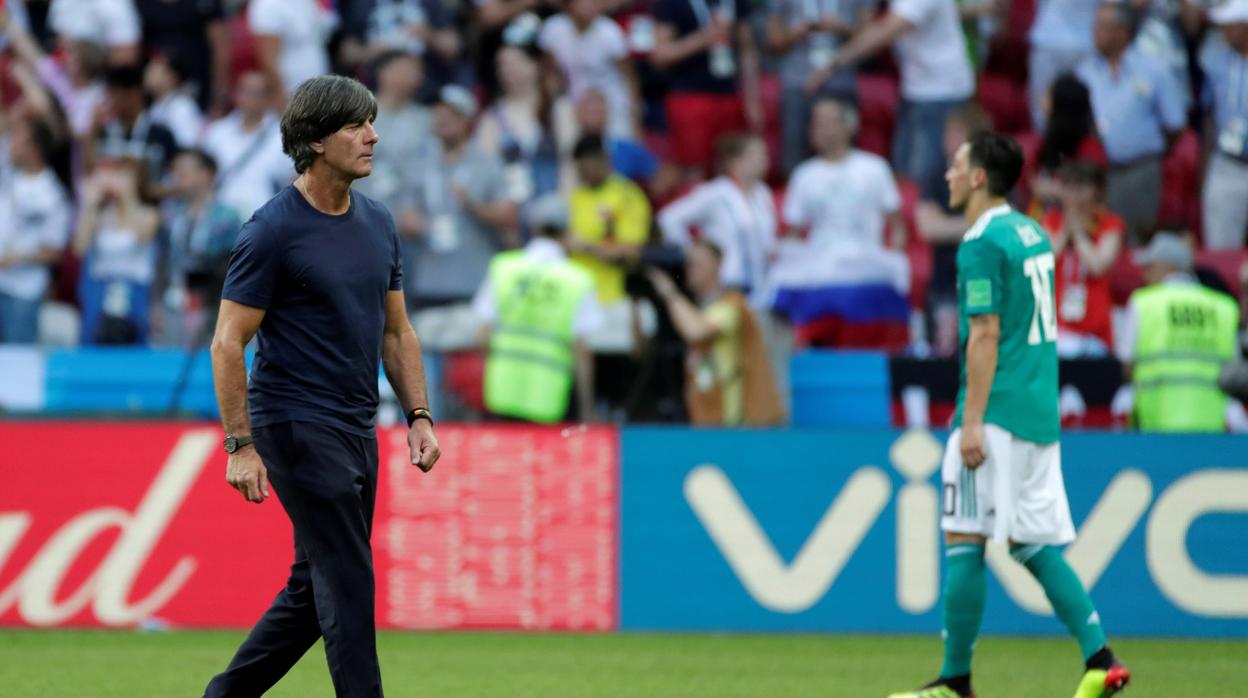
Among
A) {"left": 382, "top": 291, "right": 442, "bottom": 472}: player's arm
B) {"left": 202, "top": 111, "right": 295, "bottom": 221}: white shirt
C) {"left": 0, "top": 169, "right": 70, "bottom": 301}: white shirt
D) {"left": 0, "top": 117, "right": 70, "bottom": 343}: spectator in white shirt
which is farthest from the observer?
{"left": 0, "top": 169, "right": 70, "bottom": 301}: white shirt

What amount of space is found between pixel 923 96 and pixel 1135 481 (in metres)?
5.01

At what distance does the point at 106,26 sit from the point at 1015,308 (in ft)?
34.8

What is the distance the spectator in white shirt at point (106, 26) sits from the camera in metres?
15.7

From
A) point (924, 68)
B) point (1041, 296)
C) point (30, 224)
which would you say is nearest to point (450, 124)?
point (30, 224)

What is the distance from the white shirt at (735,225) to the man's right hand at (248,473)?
8.30 meters

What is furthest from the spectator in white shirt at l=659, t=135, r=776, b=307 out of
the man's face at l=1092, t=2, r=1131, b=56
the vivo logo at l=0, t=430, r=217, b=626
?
the vivo logo at l=0, t=430, r=217, b=626

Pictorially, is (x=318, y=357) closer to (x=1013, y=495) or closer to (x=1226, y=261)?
(x=1013, y=495)

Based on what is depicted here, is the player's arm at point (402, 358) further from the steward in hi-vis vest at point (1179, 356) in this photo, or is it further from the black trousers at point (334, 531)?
the steward in hi-vis vest at point (1179, 356)

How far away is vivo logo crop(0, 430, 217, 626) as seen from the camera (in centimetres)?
1086

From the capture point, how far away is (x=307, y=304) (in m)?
5.72

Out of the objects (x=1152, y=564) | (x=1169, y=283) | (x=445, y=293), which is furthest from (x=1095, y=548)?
(x=445, y=293)

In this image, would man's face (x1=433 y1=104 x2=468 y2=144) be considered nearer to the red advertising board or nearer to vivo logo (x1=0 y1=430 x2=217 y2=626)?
the red advertising board

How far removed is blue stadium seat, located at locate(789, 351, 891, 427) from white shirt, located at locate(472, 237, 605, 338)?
141 centimetres

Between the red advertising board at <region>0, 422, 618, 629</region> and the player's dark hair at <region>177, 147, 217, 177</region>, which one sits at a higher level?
the player's dark hair at <region>177, 147, 217, 177</region>
